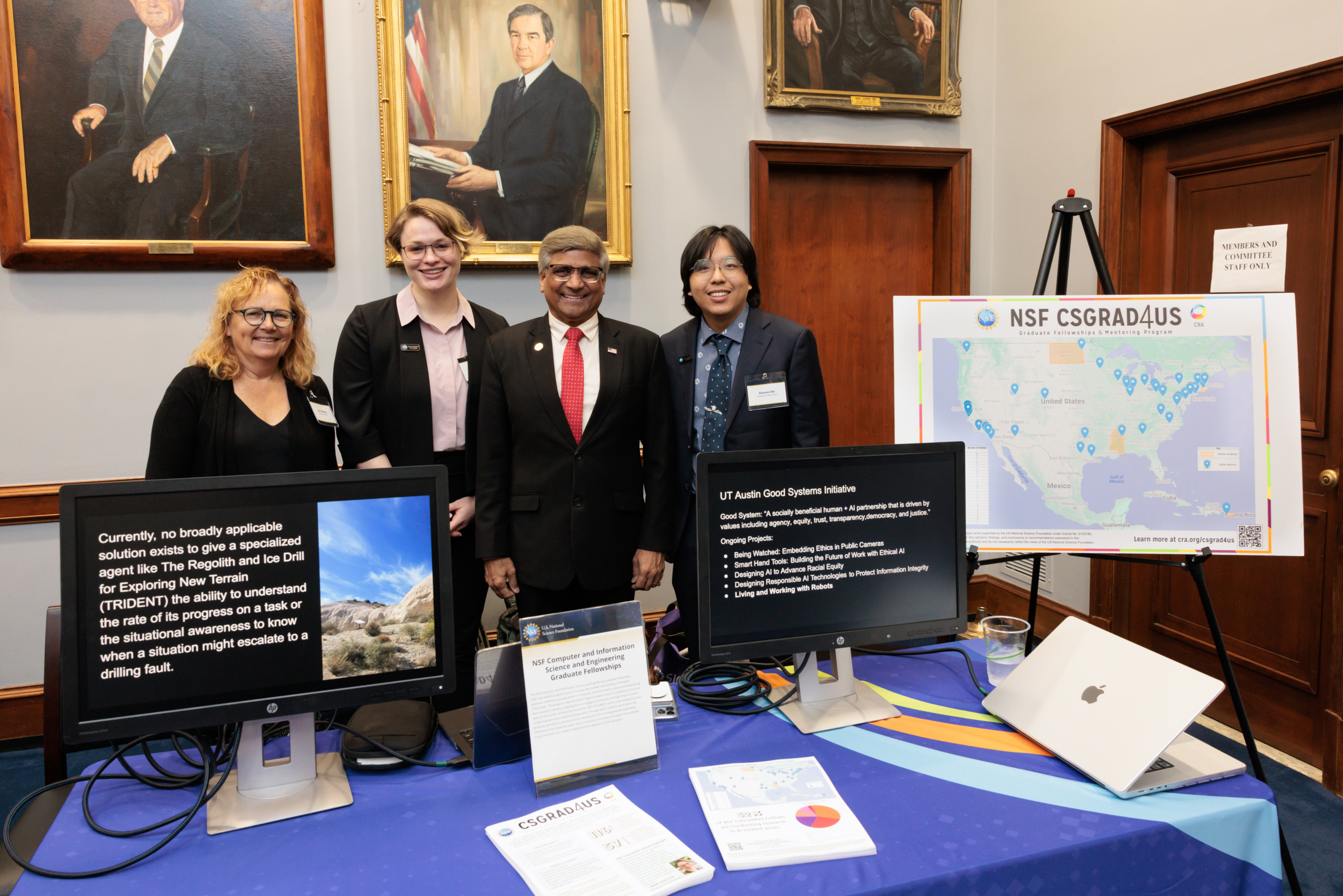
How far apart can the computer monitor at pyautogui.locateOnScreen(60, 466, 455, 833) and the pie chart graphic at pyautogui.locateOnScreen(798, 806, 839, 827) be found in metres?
0.53

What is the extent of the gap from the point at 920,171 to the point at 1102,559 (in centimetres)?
224

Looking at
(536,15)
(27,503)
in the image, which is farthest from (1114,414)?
(27,503)

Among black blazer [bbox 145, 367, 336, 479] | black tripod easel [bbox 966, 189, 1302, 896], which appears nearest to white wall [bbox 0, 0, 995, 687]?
black blazer [bbox 145, 367, 336, 479]

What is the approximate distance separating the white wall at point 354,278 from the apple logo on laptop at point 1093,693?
7.58 ft

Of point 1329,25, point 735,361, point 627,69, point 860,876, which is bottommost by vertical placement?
point 860,876

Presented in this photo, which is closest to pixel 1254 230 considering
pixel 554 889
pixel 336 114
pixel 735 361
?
pixel 735 361

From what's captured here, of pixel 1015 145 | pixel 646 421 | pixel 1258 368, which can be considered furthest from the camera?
pixel 1015 145

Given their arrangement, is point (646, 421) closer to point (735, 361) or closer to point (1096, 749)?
point (735, 361)

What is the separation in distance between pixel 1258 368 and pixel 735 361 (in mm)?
1214

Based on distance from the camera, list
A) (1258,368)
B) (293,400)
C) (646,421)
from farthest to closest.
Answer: (646,421) < (293,400) < (1258,368)

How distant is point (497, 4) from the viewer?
9.87 ft

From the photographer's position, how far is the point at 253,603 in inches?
43.2

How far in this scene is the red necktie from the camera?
2.08 meters

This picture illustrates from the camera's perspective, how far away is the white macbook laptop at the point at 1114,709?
113 cm
